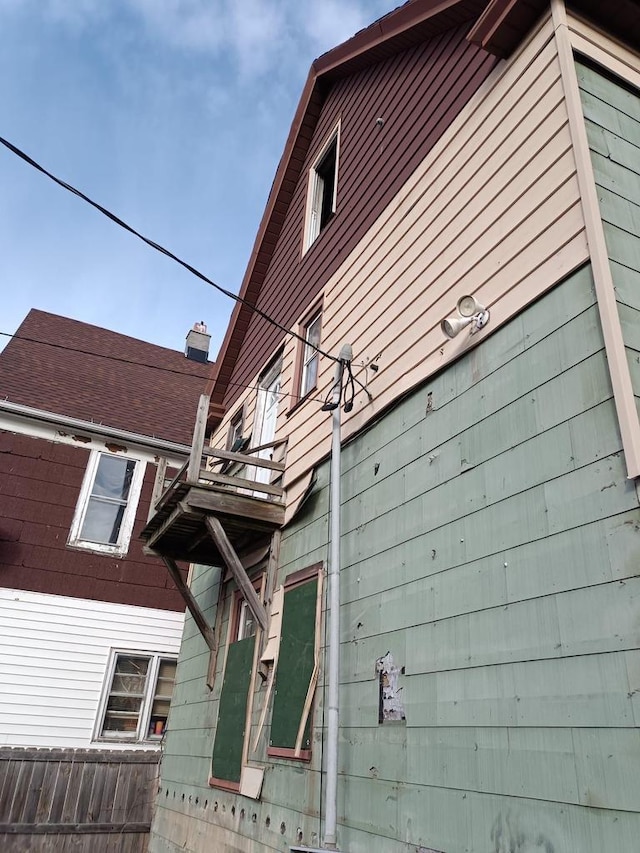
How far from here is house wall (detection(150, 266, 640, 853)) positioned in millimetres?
3082

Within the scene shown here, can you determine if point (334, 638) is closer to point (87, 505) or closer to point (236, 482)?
point (236, 482)

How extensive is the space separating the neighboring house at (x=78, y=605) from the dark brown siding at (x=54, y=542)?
0.02 meters

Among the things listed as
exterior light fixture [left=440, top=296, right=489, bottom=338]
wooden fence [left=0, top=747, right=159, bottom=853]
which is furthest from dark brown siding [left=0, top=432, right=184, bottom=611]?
exterior light fixture [left=440, top=296, right=489, bottom=338]

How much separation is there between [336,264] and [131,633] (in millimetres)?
7355

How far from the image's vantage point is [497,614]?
12.4 feet

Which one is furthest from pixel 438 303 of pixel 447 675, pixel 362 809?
pixel 362 809

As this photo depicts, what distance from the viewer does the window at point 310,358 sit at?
25.8 ft

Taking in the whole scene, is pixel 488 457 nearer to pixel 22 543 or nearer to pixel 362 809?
pixel 362 809

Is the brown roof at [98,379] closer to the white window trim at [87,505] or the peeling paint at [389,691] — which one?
the white window trim at [87,505]

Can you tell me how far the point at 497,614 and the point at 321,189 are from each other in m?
7.61

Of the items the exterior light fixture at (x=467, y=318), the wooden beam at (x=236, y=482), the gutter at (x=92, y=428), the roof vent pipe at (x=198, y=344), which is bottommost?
the wooden beam at (x=236, y=482)

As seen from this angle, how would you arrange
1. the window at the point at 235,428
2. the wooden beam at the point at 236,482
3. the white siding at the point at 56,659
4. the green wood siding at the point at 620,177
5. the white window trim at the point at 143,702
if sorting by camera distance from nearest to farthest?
the green wood siding at the point at 620,177, the wooden beam at the point at 236,482, the white siding at the point at 56,659, the window at the point at 235,428, the white window trim at the point at 143,702

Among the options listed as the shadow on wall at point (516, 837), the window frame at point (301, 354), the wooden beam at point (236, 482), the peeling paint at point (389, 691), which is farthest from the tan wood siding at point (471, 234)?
the shadow on wall at point (516, 837)

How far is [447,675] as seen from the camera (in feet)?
13.3
